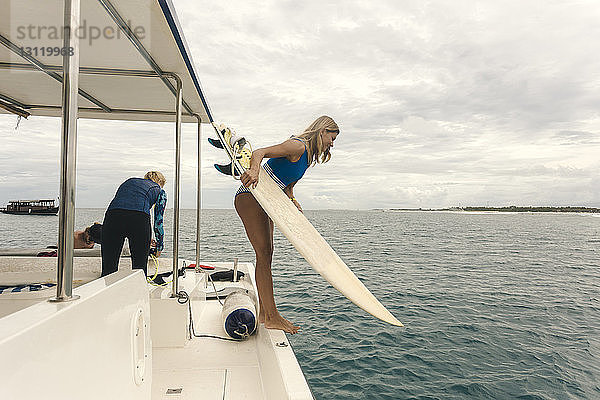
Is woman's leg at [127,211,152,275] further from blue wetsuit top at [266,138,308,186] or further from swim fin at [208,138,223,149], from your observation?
blue wetsuit top at [266,138,308,186]

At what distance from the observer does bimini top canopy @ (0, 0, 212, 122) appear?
6.71 feet

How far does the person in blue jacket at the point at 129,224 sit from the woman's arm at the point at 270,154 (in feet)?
5.77

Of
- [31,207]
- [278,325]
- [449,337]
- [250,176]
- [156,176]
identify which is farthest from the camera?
[31,207]

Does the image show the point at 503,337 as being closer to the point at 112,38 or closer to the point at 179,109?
the point at 179,109

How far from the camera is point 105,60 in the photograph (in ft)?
8.96

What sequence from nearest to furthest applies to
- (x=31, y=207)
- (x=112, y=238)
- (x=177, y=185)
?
(x=177, y=185) → (x=112, y=238) → (x=31, y=207)

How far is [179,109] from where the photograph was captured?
2.97 meters

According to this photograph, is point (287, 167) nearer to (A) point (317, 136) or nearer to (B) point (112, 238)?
(A) point (317, 136)


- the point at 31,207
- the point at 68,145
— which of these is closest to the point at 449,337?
the point at 68,145

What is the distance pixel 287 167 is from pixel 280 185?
12cm

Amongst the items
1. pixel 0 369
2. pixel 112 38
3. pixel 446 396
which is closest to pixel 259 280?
pixel 112 38

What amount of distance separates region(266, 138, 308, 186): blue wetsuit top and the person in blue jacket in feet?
5.29

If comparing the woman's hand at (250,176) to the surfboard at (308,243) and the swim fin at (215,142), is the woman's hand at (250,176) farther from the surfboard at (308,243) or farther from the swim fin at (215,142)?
the swim fin at (215,142)

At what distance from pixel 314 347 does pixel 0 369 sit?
6077mm
